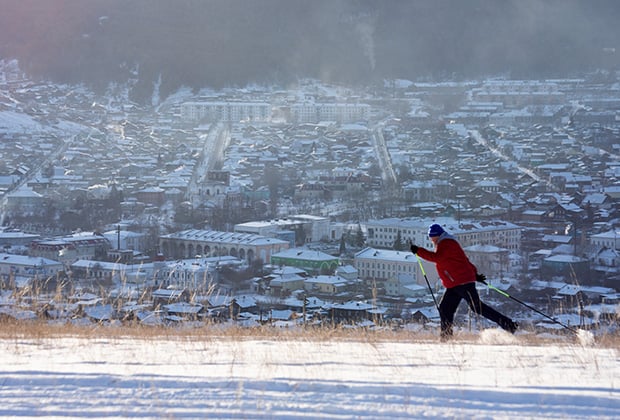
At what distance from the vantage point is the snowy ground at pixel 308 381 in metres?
2.04

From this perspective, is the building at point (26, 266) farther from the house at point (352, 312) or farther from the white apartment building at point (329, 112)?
the white apartment building at point (329, 112)

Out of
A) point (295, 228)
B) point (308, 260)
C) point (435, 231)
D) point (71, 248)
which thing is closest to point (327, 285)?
point (308, 260)

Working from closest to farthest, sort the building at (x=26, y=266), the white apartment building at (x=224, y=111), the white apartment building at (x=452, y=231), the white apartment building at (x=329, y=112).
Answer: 1. the building at (x=26, y=266)
2. the white apartment building at (x=452, y=231)
3. the white apartment building at (x=224, y=111)
4. the white apartment building at (x=329, y=112)

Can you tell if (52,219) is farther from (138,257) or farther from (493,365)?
(493,365)

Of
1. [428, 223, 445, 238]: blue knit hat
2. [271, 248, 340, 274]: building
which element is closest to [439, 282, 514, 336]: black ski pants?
[428, 223, 445, 238]: blue knit hat

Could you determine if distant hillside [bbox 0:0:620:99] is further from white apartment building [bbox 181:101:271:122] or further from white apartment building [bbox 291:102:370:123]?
white apartment building [bbox 291:102:370:123]

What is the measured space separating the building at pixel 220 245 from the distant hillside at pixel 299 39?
95.7 feet

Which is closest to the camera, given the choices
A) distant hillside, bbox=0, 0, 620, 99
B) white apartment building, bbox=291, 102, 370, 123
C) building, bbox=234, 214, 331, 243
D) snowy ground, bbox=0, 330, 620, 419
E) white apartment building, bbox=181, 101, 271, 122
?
snowy ground, bbox=0, 330, 620, 419

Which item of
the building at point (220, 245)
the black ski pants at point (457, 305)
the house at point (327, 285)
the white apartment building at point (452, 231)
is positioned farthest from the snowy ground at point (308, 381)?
the white apartment building at point (452, 231)

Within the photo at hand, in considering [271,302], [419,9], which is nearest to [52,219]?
[271,302]

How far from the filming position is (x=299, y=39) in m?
52.2

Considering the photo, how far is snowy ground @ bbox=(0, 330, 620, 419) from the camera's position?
2.04 meters

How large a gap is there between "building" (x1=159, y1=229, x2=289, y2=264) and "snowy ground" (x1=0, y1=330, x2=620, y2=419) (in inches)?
437

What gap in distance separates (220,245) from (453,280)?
1188cm
